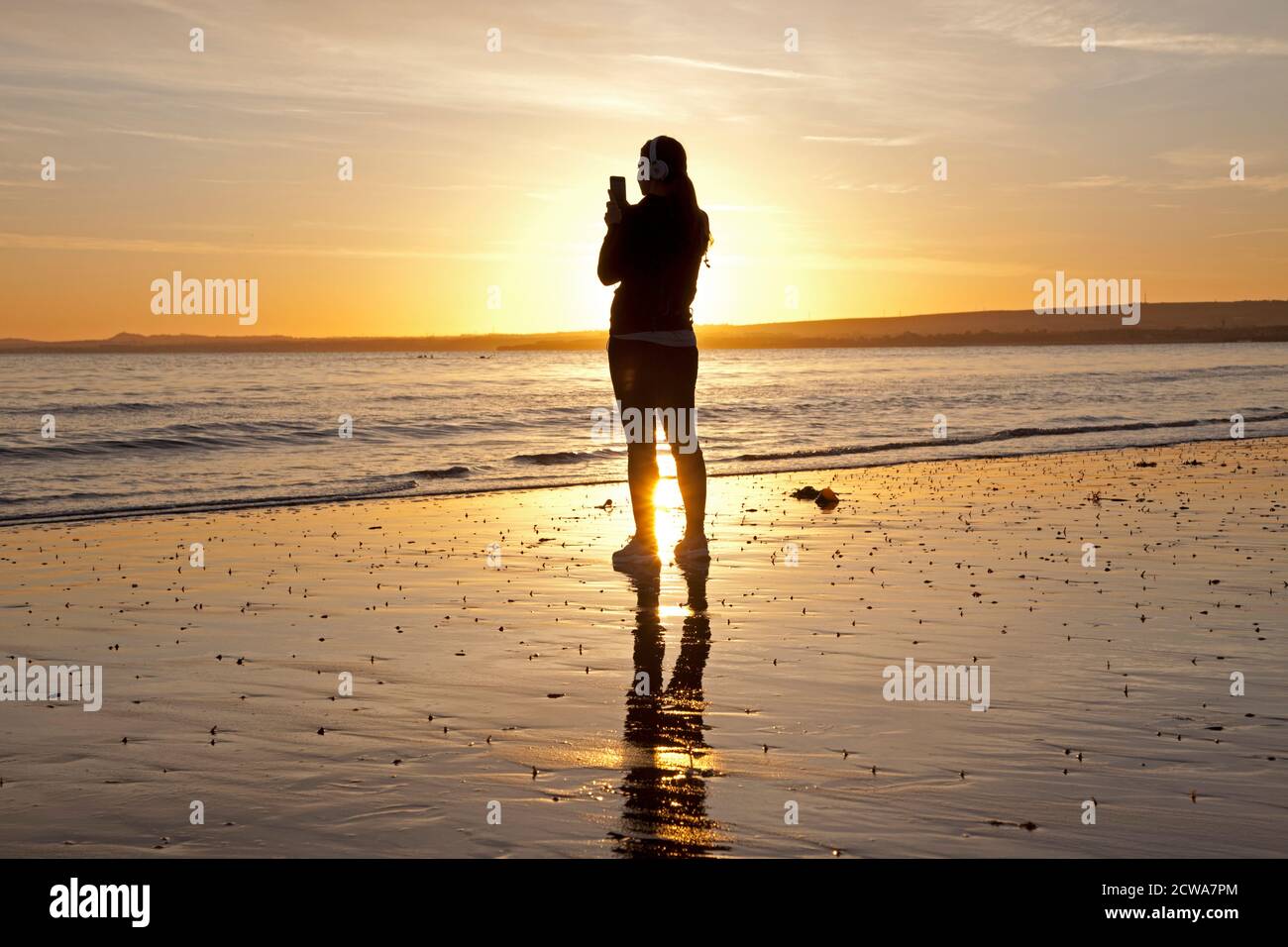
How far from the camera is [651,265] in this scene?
1054 cm

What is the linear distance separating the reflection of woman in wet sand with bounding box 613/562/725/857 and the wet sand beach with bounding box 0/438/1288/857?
0.02 m

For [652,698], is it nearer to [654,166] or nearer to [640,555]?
[640,555]

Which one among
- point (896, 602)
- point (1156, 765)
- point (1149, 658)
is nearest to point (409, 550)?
point (896, 602)

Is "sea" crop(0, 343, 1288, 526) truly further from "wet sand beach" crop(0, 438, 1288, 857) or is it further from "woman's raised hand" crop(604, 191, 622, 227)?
"woman's raised hand" crop(604, 191, 622, 227)

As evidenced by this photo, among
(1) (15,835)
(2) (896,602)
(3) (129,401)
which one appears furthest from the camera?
(3) (129,401)

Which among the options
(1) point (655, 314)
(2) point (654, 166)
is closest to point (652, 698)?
(1) point (655, 314)

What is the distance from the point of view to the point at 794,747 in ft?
18.7

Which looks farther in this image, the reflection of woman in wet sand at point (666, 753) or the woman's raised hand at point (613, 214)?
the woman's raised hand at point (613, 214)

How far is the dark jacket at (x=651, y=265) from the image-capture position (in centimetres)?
1041

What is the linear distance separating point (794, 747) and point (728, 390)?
57.0m

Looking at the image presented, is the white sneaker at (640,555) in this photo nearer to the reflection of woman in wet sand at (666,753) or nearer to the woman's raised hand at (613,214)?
the reflection of woman in wet sand at (666,753)
